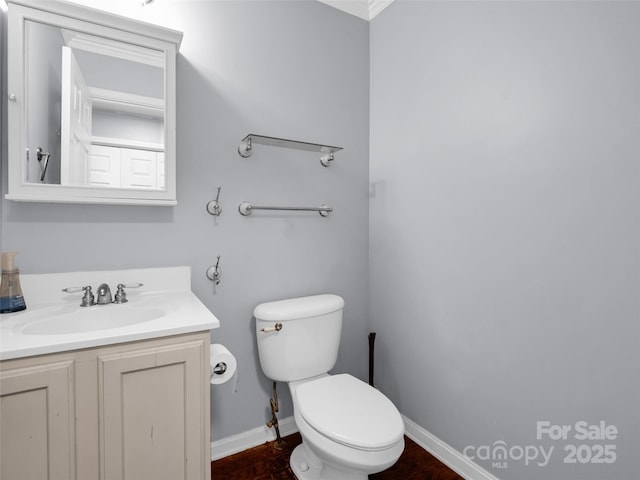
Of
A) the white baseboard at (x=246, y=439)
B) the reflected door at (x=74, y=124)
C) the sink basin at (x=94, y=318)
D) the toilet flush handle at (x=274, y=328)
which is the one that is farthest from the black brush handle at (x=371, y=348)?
the reflected door at (x=74, y=124)

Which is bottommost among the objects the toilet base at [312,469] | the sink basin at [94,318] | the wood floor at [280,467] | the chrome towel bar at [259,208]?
the wood floor at [280,467]

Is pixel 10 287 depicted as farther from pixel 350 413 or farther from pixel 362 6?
pixel 362 6

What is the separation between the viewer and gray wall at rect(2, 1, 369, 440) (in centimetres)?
143

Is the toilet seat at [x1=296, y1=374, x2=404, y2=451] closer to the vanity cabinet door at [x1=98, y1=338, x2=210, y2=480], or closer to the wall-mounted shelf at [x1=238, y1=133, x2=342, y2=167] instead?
the vanity cabinet door at [x1=98, y1=338, x2=210, y2=480]

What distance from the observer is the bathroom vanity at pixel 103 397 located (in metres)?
0.89

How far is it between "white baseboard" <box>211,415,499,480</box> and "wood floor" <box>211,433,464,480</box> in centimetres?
2

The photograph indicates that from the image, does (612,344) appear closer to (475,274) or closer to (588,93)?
(475,274)

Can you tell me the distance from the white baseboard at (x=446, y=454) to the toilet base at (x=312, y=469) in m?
0.42

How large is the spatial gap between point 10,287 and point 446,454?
1.94m

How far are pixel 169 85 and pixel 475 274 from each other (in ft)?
5.10

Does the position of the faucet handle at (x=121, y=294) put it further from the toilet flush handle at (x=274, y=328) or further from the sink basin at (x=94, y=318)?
the toilet flush handle at (x=274, y=328)

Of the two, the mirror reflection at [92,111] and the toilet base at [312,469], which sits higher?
the mirror reflection at [92,111]

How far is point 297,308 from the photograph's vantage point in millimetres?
1618

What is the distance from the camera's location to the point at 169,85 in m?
1.42
